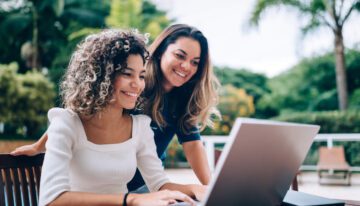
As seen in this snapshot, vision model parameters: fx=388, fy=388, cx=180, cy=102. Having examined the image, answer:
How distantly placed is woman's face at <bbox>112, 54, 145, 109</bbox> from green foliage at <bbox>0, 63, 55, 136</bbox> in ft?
32.1

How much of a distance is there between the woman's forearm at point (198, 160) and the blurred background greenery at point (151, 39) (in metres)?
6.93

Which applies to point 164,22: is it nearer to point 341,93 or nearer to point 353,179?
point 341,93

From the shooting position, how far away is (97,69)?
4.28ft

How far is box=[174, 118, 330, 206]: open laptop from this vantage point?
818 mm

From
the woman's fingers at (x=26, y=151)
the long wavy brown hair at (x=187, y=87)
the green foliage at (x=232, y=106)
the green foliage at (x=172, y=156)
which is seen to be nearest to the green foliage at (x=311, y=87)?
the green foliage at (x=232, y=106)

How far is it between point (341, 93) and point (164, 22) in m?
7.55

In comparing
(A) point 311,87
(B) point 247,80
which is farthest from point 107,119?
(B) point 247,80

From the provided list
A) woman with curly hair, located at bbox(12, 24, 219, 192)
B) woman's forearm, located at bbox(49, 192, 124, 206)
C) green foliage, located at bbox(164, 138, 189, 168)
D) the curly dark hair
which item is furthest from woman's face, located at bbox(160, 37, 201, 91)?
green foliage, located at bbox(164, 138, 189, 168)

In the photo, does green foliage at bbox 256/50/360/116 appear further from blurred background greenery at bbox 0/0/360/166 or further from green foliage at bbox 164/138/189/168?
green foliage at bbox 164/138/189/168

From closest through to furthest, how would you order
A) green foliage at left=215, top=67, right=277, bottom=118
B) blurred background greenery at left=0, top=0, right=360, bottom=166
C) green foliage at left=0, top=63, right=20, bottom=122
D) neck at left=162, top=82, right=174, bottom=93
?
neck at left=162, top=82, right=174, bottom=93 → blurred background greenery at left=0, top=0, right=360, bottom=166 → green foliage at left=0, top=63, right=20, bottom=122 → green foliage at left=215, top=67, right=277, bottom=118

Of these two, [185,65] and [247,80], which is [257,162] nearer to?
[185,65]

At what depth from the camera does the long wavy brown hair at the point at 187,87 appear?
1842mm

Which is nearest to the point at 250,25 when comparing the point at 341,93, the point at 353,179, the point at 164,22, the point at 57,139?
the point at 341,93

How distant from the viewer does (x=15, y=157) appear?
1.34 m
